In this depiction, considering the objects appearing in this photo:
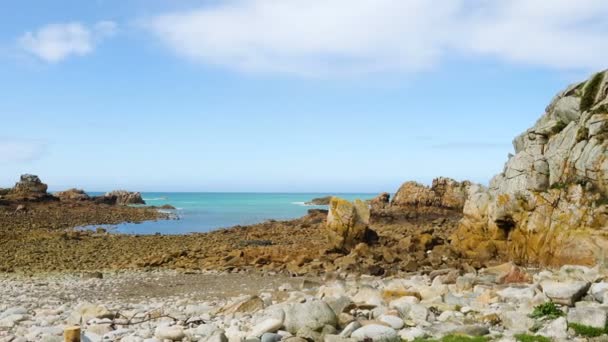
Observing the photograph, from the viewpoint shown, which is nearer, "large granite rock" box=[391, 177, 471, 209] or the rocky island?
the rocky island

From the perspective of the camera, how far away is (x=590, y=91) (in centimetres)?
3209

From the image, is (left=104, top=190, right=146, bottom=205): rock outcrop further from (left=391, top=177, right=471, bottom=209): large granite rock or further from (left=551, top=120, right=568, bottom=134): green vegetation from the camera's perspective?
(left=551, top=120, right=568, bottom=134): green vegetation

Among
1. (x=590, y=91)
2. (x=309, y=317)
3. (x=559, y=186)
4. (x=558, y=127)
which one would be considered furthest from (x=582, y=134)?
(x=309, y=317)

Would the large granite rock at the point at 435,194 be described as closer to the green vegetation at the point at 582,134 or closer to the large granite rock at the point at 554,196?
the large granite rock at the point at 554,196

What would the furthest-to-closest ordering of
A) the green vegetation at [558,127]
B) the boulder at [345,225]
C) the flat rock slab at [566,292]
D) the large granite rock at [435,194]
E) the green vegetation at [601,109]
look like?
1. the large granite rock at [435,194]
2. the boulder at [345,225]
3. the green vegetation at [558,127]
4. the green vegetation at [601,109]
5. the flat rock slab at [566,292]

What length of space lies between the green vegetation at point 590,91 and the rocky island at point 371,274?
0.08 metres

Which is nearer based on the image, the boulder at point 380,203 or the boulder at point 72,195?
the boulder at point 380,203

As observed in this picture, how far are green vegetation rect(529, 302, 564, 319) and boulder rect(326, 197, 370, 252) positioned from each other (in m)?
21.2

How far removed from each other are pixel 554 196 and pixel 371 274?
9.73 metres

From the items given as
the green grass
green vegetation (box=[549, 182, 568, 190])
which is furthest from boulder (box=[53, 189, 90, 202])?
the green grass

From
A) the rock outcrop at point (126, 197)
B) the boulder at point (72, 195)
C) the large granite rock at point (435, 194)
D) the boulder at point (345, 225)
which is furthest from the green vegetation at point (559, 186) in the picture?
the rock outcrop at point (126, 197)

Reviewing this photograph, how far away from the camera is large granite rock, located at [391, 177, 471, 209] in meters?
60.1

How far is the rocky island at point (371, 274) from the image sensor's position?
11.4 m

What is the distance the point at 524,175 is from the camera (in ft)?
96.9
